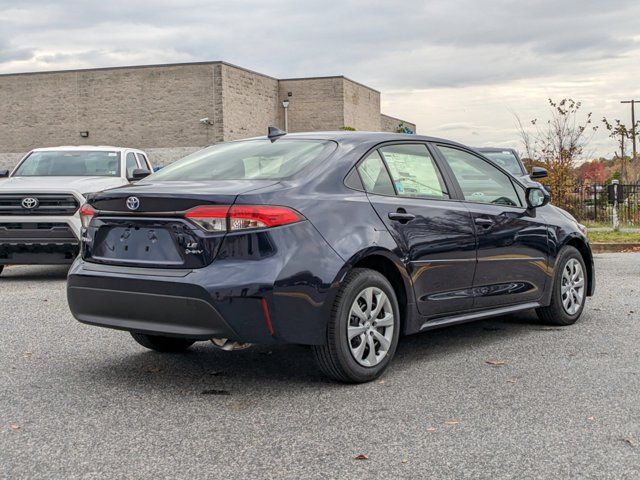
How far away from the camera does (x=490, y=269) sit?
6.82 m

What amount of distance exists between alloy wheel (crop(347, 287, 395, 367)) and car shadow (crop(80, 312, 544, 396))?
22cm

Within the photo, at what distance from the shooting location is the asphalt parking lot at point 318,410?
13.4 ft

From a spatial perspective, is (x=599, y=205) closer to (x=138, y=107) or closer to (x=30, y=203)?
(x=30, y=203)

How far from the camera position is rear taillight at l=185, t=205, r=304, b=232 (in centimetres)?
515

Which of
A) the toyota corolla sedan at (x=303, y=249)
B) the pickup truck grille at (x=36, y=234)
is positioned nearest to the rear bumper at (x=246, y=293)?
the toyota corolla sedan at (x=303, y=249)

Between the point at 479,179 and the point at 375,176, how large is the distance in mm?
1366

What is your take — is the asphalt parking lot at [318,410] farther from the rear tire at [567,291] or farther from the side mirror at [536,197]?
the side mirror at [536,197]

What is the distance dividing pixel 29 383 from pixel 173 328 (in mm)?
1167

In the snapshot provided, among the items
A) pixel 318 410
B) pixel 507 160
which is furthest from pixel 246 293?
pixel 507 160

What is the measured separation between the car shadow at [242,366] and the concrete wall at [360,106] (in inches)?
1738

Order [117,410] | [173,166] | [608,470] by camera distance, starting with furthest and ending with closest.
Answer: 1. [173,166]
2. [117,410]
3. [608,470]

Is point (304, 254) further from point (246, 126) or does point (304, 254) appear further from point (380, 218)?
point (246, 126)

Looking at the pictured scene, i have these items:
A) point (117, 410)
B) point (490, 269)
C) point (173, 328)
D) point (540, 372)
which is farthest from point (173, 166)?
point (540, 372)

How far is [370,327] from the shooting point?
5645 mm
